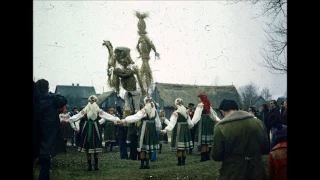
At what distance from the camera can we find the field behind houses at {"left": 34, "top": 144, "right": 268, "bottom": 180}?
6211 millimetres

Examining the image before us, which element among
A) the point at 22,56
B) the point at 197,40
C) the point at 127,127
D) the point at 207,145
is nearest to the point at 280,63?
the point at 197,40

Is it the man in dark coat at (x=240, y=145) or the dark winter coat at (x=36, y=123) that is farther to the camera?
the dark winter coat at (x=36, y=123)

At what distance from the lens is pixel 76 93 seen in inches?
252

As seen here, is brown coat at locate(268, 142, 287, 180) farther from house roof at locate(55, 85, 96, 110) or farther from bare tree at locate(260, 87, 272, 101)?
house roof at locate(55, 85, 96, 110)

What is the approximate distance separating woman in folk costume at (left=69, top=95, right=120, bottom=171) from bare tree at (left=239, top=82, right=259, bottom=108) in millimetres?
2514

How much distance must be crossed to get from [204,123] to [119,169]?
2.35m

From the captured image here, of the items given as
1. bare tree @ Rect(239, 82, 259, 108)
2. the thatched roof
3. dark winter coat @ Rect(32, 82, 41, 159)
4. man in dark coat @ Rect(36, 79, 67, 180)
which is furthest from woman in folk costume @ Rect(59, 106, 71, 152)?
bare tree @ Rect(239, 82, 259, 108)

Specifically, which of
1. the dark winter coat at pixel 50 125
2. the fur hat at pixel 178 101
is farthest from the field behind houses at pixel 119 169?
the fur hat at pixel 178 101

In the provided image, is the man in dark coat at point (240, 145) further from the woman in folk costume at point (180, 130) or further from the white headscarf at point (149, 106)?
the white headscarf at point (149, 106)

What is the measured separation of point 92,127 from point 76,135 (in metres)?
0.38

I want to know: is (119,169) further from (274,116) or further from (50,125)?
(274,116)

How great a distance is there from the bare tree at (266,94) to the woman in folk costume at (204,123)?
109cm

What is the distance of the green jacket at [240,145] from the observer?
5160 mm

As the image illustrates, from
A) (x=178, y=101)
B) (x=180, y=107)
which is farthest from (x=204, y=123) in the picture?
(x=178, y=101)
